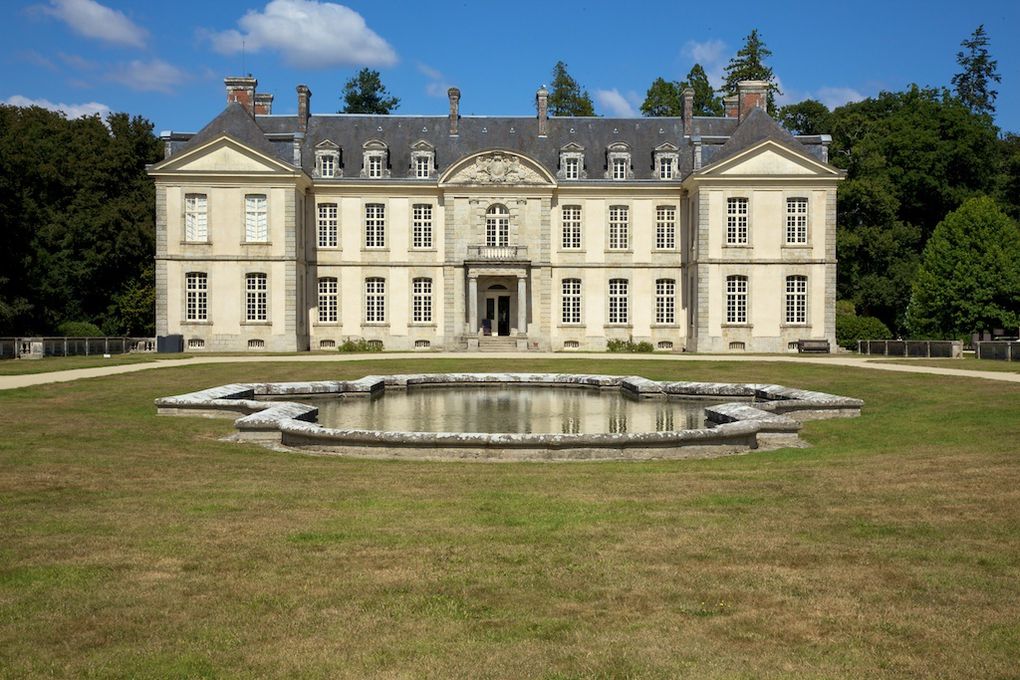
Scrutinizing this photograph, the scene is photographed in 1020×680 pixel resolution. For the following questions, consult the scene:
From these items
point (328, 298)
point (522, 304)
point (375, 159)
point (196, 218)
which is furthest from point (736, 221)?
point (196, 218)

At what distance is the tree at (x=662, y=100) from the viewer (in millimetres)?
57781

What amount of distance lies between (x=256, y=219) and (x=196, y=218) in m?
2.29

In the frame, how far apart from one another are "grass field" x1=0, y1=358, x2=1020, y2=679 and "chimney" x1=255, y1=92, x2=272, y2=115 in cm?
3487

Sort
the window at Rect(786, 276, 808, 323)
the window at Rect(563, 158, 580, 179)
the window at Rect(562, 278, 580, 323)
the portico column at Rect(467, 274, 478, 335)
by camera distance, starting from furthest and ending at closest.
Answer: the window at Rect(562, 278, 580, 323), the window at Rect(563, 158, 580, 179), the portico column at Rect(467, 274, 478, 335), the window at Rect(786, 276, 808, 323)

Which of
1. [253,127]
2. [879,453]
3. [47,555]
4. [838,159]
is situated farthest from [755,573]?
[838,159]

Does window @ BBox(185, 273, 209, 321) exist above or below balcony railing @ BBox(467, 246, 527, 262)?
below

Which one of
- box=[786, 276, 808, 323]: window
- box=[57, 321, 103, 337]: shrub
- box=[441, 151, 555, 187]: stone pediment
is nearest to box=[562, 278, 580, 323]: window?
box=[441, 151, 555, 187]: stone pediment

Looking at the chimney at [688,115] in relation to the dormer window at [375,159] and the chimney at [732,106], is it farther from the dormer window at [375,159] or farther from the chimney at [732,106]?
the dormer window at [375,159]

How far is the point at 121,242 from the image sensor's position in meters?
44.5

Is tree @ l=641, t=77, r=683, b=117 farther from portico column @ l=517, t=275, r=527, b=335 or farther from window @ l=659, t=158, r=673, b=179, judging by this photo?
portico column @ l=517, t=275, r=527, b=335

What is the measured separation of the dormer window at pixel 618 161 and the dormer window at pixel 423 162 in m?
7.16

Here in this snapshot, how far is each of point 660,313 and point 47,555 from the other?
36716 mm

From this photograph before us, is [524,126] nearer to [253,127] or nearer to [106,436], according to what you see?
[253,127]

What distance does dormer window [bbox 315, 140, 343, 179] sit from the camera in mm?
40812
